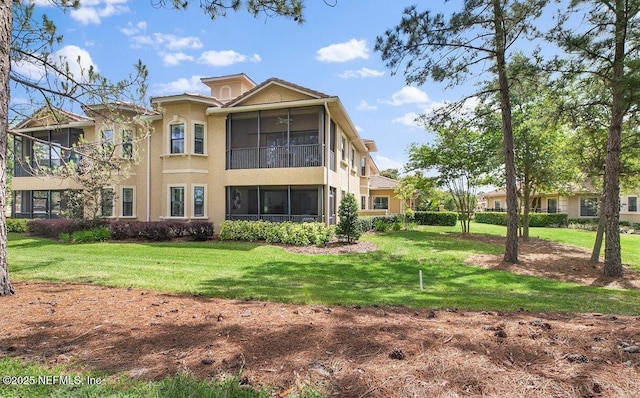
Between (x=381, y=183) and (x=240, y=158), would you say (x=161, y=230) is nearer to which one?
Result: (x=240, y=158)

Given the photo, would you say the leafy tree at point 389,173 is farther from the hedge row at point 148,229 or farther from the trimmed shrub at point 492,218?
the hedge row at point 148,229

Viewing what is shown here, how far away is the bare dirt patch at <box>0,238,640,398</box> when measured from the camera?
8.63 ft

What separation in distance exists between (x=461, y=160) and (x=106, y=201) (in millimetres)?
21173

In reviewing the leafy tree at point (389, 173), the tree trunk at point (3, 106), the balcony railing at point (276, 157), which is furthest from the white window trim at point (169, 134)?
the leafy tree at point (389, 173)

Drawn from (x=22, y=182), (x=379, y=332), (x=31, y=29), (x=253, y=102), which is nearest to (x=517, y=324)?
(x=379, y=332)

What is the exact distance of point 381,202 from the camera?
124ft

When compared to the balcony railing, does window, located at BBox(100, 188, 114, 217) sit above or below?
below

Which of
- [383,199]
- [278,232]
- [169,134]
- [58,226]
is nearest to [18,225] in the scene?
[58,226]

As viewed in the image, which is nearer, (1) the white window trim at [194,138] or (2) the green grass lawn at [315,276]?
(2) the green grass lawn at [315,276]

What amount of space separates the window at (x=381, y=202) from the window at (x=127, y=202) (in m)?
25.1

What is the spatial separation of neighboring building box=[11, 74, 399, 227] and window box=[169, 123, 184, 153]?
0.05 m

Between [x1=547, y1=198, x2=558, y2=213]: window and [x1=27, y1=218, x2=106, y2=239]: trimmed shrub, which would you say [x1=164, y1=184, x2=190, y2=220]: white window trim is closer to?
[x1=27, y1=218, x2=106, y2=239]: trimmed shrub

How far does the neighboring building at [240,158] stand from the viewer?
16.6m

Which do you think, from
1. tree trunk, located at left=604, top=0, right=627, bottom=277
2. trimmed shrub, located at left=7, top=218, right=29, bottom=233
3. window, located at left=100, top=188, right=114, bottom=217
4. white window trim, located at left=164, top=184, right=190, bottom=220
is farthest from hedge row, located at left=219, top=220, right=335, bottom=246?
trimmed shrub, located at left=7, top=218, right=29, bottom=233
